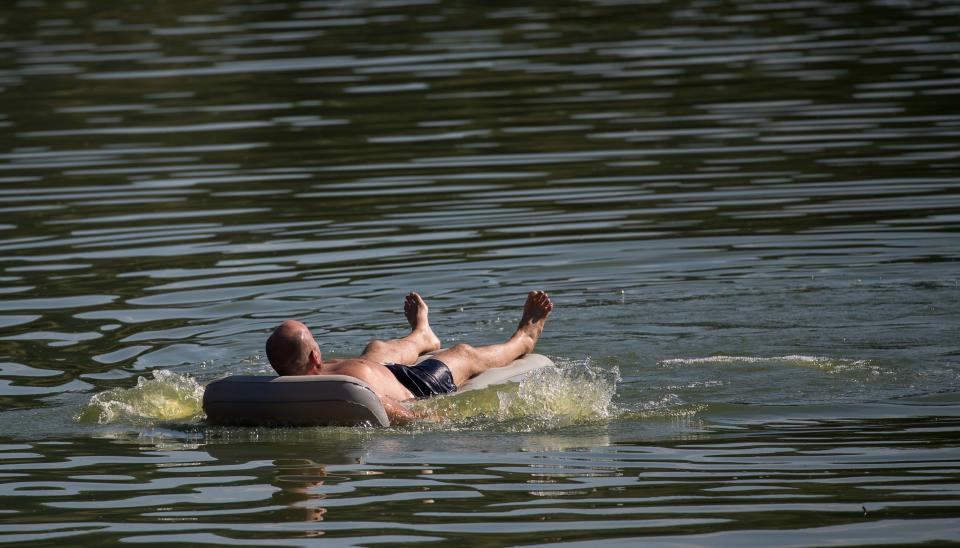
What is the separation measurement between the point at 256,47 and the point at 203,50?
0.87 metres

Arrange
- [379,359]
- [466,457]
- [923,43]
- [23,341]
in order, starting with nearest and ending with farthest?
[466,457] → [379,359] → [23,341] → [923,43]

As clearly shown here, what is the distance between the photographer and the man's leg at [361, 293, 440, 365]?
963 cm

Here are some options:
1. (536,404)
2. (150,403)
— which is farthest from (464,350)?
(150,403)

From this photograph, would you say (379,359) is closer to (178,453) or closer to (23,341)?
(178,453)

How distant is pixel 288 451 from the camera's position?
8.30 m

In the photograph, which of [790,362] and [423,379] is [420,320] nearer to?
[423,379]

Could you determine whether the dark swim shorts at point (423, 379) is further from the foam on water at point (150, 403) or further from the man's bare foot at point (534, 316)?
the foam on water at point (150, 403)


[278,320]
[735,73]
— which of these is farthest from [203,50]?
[278,320]

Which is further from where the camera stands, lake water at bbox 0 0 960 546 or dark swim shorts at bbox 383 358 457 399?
dark swim shorts at bbox 383 358 457 399

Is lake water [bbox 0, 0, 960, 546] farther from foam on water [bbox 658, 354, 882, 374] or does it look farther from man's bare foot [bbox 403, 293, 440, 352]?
man's bare foot [bbox 403, 293, 440, 352]

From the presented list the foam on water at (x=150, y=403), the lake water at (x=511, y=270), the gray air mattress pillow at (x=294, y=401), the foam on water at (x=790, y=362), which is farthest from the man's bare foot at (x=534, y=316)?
the foam on water at (x=150, y=403)

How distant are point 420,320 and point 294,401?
6.25ft

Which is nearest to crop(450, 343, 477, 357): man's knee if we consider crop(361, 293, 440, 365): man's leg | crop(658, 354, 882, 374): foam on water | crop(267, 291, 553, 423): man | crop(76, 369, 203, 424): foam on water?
crop(267, 291, 553, 423): man

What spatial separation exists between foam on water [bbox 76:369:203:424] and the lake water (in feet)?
0.07
